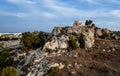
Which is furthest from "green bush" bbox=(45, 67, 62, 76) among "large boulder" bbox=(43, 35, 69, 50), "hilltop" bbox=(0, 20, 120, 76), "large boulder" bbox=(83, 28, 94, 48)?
"large boulder" bbox=(83, 28, 94, 48)

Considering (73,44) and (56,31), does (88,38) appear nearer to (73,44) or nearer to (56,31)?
(73,44)

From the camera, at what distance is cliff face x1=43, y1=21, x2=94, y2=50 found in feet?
218

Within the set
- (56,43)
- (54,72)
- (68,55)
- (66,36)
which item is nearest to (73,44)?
(66,36)

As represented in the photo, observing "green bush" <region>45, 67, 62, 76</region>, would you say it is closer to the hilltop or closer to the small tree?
the hilltop

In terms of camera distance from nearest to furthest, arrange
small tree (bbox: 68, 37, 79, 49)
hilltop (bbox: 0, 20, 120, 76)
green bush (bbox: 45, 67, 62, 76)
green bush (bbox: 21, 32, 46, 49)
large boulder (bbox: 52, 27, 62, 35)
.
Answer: green bush (bbox: 45, 67, 62, 76) < hilltop (bbox: 0, 20, 120, 76) < small tree (bbox: 68, 37, 79, 49) < large boulder (bbox: 52, 27, 62, 35) < green bush (bbox: 21, 32, 46, 49)

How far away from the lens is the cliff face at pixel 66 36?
66500 millimetres

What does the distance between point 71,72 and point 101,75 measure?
19.1ft

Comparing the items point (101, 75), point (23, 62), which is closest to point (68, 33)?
point (23, 62)

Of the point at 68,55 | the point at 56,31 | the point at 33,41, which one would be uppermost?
the point at 56,31

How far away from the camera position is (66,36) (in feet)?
227

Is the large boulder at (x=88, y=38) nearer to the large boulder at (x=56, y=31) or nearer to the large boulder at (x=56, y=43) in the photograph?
the large boulder at (x=56, y=43)

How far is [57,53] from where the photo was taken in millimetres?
63875

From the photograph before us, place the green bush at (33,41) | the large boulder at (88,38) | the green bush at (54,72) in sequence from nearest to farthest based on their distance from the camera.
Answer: the green bush at (54,72) → the large boulder at (88,38) → the green bush at (33,41)

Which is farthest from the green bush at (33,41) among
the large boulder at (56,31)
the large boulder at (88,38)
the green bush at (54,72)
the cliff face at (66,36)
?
the green bush at (54,72)
